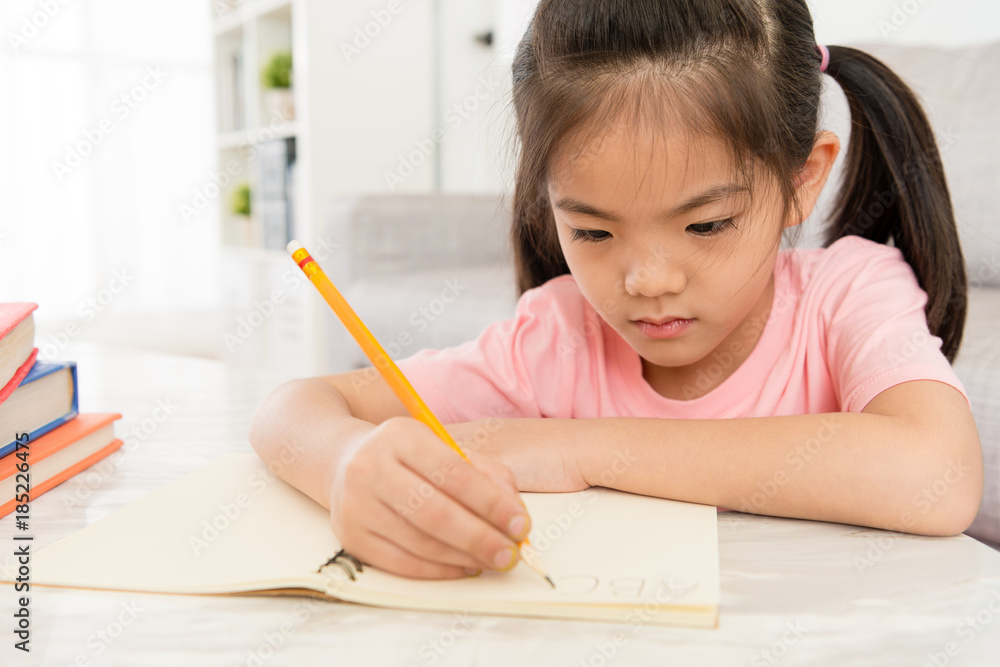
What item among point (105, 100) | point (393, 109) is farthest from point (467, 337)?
point (105, 100)

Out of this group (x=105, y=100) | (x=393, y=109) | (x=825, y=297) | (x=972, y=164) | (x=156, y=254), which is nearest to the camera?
(x=825, y=297)

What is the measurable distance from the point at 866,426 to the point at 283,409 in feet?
1.34

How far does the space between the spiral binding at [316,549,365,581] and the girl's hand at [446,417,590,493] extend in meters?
0.12

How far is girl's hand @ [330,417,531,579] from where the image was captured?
1.24ft

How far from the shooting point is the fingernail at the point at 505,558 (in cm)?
37

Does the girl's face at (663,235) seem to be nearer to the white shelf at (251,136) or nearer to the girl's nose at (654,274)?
the girl's nose at (654,274)

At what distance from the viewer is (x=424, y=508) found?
38 centimetres

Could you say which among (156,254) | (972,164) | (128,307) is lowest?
(128,307)

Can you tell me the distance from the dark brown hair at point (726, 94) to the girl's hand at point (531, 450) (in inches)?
8.1

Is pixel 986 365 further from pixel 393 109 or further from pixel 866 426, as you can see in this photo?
pixel 393 109

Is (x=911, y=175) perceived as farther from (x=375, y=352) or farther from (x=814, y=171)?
(x=375, y=352)

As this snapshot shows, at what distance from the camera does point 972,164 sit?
52.1 inches

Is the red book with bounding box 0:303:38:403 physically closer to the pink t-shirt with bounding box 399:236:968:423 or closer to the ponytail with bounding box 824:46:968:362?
the pink t-shirt with bounding box 399:236:968:423

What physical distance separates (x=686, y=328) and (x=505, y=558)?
340 millimetres
